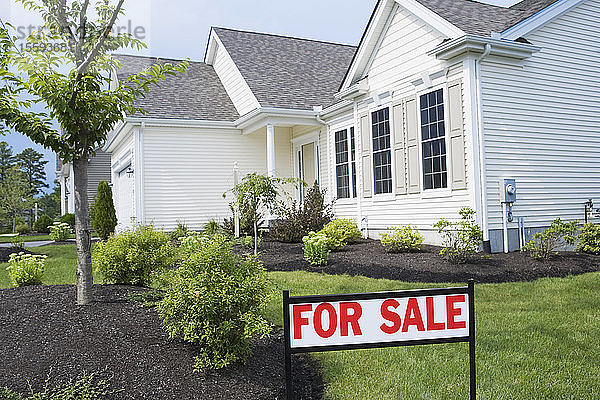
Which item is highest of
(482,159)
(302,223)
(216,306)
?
(482,159)

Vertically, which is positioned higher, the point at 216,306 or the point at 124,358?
the point at 216,306

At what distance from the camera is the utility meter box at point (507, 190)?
960 centimetres

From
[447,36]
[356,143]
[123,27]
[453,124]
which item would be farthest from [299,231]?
[123,27]

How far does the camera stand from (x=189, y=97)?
1691 centimetres

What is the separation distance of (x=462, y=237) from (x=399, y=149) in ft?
10.5

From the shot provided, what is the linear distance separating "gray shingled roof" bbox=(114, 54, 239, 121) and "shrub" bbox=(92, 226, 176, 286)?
9.29 m

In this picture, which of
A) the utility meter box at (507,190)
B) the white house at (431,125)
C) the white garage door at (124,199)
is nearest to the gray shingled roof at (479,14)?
the white house at (431,125)

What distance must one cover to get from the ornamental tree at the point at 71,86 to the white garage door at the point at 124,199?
36.6ft

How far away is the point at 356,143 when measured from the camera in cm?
1312

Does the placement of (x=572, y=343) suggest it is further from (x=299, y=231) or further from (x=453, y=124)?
(x=299, y=231)

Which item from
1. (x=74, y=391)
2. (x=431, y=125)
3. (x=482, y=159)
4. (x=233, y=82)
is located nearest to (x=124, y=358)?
(x=74, y=391)

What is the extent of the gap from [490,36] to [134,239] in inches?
277

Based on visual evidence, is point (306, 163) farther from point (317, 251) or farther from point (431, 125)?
point (317, 251)

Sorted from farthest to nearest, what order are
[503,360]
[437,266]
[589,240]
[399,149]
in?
[399,149], [589,240], [437,266], [503,360]
